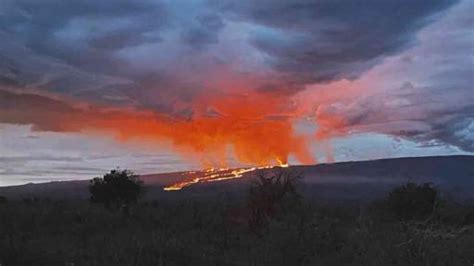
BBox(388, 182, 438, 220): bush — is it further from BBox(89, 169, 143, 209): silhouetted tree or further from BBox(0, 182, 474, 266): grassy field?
BBox(89, 169, 143, 209): silhouetted tree

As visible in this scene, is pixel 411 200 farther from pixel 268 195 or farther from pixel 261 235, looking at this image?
pixel 261 235

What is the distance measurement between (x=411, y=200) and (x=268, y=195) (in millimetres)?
8767

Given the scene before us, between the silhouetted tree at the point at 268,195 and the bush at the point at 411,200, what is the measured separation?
20.9 ft

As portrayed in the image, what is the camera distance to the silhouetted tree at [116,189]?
50594 millimetres

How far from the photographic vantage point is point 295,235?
909 inches

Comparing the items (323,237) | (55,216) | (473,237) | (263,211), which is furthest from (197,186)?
(473,237)

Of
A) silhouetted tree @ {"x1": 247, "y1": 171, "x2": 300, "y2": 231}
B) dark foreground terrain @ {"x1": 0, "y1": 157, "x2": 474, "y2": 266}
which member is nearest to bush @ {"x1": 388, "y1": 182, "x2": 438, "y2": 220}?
dark foreground terrain @ {"x1": 0, "y1": 157, "x2": 474, "y2": 266}

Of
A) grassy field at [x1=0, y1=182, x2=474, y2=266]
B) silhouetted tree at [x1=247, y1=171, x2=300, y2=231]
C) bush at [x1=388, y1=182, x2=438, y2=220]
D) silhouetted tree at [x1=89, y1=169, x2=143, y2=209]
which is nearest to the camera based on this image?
grassy field at [x1=0, y1=182, x2=474, y2=266]

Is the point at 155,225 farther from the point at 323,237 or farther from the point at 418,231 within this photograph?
the point at 418,231

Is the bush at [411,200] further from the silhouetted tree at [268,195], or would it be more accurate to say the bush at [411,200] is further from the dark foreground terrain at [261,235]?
the silhouetted tree at [268,195]

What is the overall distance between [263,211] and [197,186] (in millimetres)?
93858

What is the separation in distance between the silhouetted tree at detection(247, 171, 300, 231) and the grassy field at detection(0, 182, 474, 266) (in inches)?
7.5

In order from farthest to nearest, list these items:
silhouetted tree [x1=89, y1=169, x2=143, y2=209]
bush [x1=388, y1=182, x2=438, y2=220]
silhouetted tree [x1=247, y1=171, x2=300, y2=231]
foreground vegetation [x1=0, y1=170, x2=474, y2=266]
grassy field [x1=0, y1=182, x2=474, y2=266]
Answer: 1. silhouetted tree [x1=89, y1=169, x2=143, y2=209]
2. bush [x1=388, y1=182, x2=438, y2=220]
3. silhouetted tree [x1=247, y1=171, x2=300, y2=231]
4. foreground vegetation [x1=0, y1=170, x2=474, y2=266]
5. grassy field [x1=0, y1=182, x2=474, y2=266]

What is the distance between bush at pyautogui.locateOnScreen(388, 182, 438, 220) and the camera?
37416 mm
